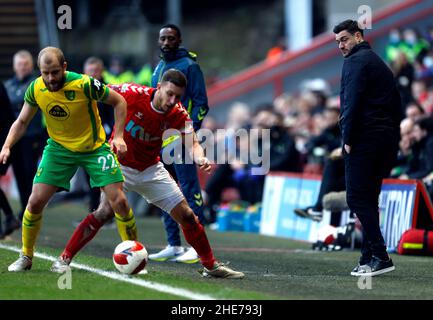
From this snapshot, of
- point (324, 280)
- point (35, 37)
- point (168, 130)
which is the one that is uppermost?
point (35, 37)

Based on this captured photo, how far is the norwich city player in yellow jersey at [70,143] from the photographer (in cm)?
923

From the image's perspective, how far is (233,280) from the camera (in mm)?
9289

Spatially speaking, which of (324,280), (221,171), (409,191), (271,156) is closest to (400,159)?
(409,191)

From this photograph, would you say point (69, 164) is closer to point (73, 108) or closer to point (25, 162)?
point (73, 108)

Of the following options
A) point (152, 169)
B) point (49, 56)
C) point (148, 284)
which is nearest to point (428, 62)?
point (152, 169)

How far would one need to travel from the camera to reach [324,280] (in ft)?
30.8

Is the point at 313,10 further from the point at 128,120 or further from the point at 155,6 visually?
the point at 128,120

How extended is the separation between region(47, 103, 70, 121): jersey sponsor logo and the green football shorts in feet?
0.89

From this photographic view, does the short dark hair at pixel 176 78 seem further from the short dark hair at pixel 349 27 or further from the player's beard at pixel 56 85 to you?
the short dark hair at pixel 349 27

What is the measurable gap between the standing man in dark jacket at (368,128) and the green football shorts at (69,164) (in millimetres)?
2078

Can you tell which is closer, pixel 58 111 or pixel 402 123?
pixel 58 111

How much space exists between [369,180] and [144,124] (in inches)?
81.0

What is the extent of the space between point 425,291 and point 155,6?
972 inches

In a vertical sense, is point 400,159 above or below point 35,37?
below
